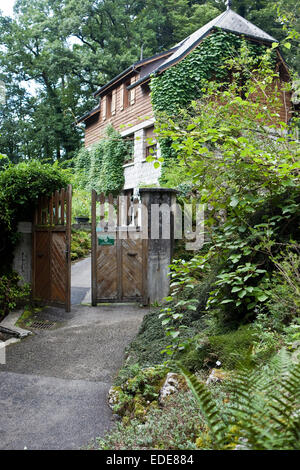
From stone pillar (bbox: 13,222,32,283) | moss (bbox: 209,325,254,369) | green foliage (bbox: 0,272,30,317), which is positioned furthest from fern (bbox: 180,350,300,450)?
stone pillar (bbox: 13,222,32,283)

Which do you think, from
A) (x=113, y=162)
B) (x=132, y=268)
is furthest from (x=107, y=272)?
(x=113, y=162)

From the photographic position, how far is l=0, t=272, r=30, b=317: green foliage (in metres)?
6.84

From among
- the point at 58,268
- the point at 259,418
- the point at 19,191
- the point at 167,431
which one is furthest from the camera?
the point at 58,268

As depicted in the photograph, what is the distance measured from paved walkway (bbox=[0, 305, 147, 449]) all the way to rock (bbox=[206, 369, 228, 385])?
0.93 m

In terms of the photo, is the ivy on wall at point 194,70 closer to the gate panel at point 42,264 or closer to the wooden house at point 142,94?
the wooden house at point 142,94

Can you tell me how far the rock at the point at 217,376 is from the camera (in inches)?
109

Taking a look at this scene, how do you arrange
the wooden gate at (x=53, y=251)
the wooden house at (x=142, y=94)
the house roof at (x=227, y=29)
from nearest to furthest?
the wooden gate at (x=53, y=251) → the house roof at (x=227, y=29) → the wooden house at (x=142, y=94)

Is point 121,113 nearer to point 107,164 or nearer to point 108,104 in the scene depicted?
point 108,104

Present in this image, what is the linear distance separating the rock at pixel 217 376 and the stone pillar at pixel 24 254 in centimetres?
567

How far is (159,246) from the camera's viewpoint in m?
7.74

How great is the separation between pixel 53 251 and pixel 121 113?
12.7 m

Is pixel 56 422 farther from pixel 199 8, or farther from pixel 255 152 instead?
pixel 199 8

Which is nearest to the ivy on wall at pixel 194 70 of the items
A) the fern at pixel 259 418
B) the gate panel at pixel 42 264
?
the gate panel at pixel 42 264

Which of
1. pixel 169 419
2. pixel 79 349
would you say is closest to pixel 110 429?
pixel 169 419
